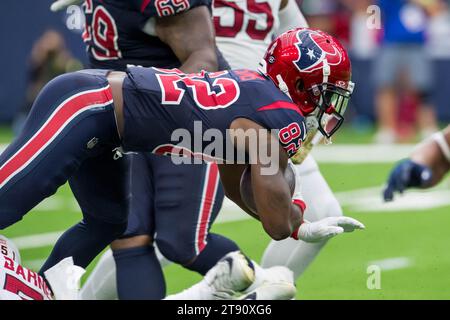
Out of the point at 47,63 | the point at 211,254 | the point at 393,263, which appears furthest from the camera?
the point at 47,63

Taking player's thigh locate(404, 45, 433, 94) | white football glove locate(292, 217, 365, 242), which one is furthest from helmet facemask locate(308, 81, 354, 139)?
player's thigh locate(404, 45, 433, 94)

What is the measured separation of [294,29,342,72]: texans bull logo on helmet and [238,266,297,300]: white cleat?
3.43 feet

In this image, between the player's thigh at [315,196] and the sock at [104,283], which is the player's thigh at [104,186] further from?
the player's thigh at [315,196]

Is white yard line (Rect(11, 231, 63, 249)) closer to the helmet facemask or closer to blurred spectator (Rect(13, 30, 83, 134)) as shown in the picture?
the helmet facemask

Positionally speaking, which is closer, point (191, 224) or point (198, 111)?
point (198, 111)

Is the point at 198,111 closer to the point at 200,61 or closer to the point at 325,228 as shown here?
the point at 200,61

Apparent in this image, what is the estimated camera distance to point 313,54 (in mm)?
3746

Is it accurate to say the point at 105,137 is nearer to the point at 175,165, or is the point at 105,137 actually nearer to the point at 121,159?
the point at 121,159

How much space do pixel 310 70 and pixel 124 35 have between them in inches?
38.0

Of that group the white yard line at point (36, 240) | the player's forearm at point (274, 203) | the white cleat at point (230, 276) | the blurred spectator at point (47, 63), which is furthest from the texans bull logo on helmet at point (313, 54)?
the blurred spectator at point (47, 63)

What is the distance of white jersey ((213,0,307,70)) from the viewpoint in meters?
4.77

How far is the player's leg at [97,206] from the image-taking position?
3.97 m

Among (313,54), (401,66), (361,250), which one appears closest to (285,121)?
(313,54)

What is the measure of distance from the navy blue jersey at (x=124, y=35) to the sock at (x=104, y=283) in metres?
0.93
